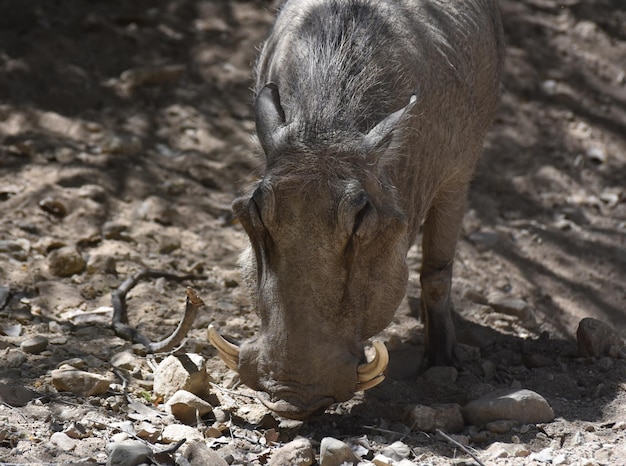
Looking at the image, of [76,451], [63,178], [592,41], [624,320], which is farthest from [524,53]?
[76,451]

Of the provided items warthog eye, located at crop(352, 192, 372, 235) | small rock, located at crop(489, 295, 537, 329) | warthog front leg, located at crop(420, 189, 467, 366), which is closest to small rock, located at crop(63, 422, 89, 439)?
warthog eye, located at crop(352, 192, 372, 235)

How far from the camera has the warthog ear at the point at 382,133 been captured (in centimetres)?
365

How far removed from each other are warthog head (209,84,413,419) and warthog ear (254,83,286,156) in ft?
0.07

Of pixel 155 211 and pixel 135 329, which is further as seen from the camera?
pixel 155 211

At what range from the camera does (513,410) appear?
3.79 m

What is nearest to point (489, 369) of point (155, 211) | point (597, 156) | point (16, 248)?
point (155, 211)

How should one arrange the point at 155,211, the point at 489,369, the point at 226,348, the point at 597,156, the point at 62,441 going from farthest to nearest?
the point at 597,156 < the point at 155,211 < the point at 489,369 < the point at 226,348 < the point at 62,441

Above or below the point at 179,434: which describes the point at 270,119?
above

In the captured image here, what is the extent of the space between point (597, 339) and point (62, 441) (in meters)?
2.63

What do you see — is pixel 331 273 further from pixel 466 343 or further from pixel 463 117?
pixel 466 343

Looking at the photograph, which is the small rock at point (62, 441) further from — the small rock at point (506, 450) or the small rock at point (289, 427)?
the small rock at point (506, 450)

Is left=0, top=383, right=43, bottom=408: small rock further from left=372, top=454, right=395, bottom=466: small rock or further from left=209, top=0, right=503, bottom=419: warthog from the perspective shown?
left=372, top=454, right=395, bottom=466: small rock

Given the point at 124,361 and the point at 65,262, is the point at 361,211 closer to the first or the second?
the point at 124,361

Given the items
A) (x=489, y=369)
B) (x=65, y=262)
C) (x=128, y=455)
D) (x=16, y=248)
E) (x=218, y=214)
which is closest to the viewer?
(x=128, y=455)
